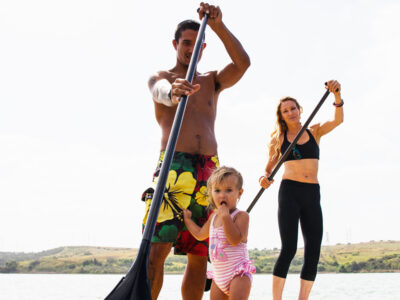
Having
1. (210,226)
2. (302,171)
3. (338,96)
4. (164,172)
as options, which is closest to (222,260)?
(210,226)

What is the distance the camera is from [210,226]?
2693mm

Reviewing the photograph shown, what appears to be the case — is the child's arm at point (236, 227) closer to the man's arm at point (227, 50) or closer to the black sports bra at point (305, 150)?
the man's arm at point (227, 50)

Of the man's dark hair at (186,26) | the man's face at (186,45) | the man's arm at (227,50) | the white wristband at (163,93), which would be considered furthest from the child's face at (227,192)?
the man's dark hair at (186,26)

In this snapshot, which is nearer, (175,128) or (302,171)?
(175,128)

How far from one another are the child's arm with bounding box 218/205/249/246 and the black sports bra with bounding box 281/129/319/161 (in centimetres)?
163

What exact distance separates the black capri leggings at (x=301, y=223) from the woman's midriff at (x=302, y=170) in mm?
46

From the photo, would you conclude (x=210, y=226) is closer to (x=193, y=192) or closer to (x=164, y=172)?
(x=193, y=192)

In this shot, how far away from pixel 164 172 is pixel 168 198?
0.75 m

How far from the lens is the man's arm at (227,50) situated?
2.77 meters

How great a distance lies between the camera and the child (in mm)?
2521

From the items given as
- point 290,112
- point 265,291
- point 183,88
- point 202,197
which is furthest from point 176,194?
point 265,291

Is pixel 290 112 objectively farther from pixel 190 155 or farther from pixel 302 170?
pixel 190 155

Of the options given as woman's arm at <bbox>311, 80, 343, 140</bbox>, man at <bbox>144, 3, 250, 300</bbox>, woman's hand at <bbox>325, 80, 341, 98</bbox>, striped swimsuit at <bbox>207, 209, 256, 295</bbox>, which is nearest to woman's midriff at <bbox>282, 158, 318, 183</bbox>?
woman's arm at <bbox>311, 80, 343, 140</bbox>

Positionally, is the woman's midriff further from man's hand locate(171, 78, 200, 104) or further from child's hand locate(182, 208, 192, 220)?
man's hand locate(171, 78, 200, 104)
